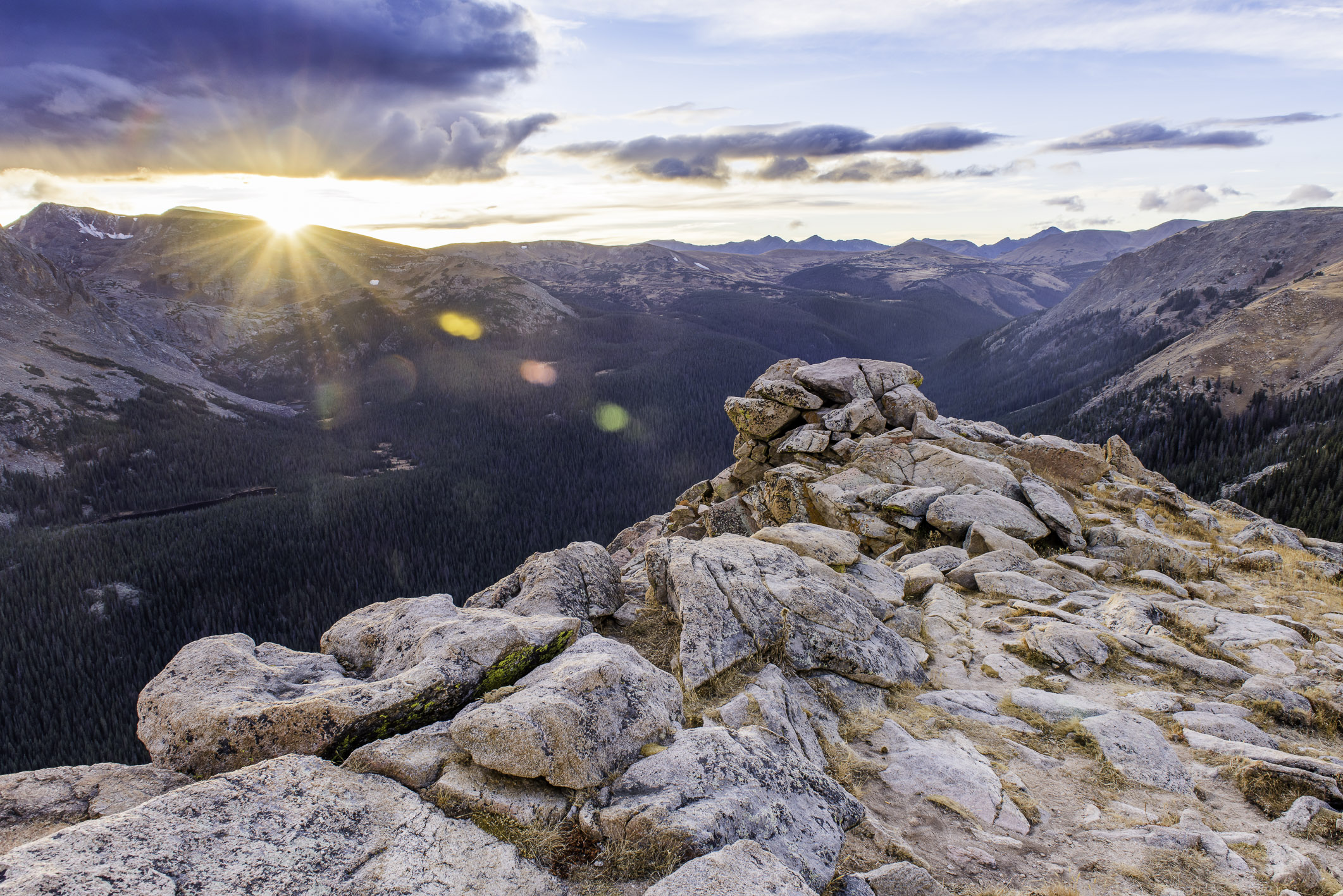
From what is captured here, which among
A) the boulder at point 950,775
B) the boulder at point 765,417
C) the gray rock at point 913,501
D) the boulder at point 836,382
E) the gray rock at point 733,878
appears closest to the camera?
the gray rock at point 733,878

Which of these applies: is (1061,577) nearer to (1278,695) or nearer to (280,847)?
(1278,695)

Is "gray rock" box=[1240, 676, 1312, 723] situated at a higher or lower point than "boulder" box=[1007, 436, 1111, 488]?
lower

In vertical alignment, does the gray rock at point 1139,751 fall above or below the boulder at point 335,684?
below

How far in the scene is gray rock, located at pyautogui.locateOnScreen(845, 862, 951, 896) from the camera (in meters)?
7.63

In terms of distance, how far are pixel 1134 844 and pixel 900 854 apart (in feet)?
13.9

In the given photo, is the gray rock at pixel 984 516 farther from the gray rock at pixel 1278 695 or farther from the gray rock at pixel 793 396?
the gray rock at pixel 793 396

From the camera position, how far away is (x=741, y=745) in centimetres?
894

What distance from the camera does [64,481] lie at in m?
128

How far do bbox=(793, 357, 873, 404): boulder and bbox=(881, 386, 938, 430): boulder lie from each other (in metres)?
1.24

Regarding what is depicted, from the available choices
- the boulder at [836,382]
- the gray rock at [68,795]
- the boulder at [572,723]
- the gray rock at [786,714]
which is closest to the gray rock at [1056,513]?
the boulder at [836,382]

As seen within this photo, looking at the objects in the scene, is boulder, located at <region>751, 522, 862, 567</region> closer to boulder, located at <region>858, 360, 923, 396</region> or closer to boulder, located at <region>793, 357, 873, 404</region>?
boulder, located at <region>793, 357, 873, 404</region>

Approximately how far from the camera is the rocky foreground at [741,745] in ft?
22.7

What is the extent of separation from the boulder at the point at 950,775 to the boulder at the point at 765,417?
25.5m

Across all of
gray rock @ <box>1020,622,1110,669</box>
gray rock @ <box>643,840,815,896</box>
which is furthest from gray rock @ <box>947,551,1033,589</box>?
gray rock @ <box>643,840,815,896</box>
